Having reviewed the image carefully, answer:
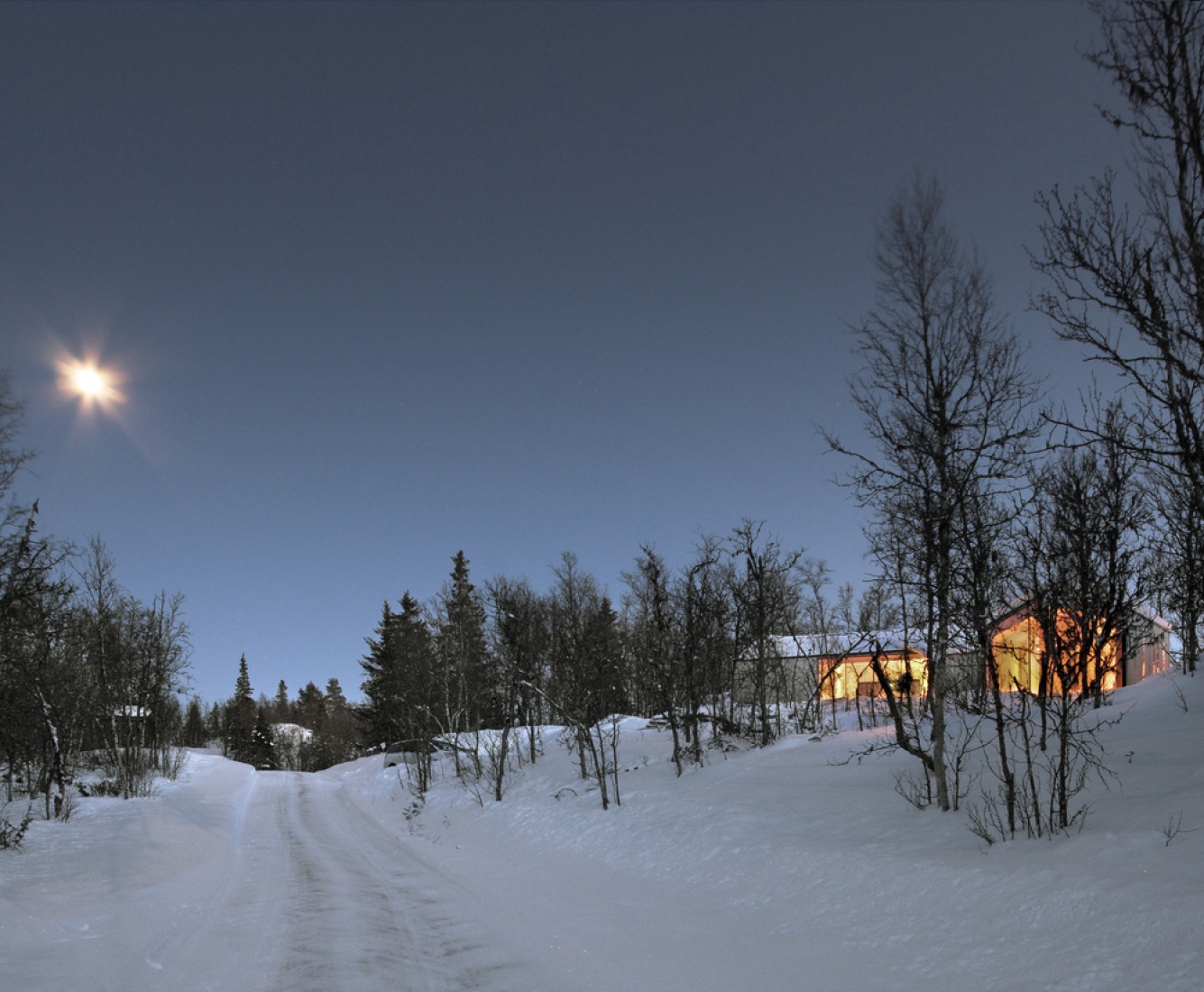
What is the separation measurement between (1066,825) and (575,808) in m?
12.5

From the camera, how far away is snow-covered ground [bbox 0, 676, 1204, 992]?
6.60 m

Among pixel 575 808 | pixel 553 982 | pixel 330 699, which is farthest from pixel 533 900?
pixel 330 699

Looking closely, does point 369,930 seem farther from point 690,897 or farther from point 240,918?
point 690,897

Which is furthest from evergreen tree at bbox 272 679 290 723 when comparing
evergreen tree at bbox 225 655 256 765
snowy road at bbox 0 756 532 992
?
snowy road at bbox 0 756 532 992

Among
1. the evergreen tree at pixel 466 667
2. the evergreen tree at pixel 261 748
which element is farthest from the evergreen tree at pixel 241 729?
the evergreen tree at pixel 466 667

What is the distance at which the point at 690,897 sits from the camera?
34.9 feet

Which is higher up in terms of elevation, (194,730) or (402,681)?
(402,681)

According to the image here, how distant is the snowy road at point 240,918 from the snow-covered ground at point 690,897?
54 mm

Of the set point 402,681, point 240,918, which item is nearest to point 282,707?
point 402,681

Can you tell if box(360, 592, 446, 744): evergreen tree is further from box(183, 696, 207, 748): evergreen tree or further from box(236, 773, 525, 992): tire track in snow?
box(183, 696, 207, 748): evergreen tree

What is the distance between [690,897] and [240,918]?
659cm

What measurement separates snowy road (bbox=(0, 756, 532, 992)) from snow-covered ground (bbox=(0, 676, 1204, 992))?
54 mm

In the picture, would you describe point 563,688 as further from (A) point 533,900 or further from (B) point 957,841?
(B) point 957,841

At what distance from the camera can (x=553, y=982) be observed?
24.1 feet
